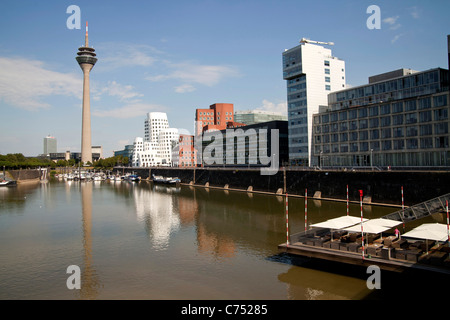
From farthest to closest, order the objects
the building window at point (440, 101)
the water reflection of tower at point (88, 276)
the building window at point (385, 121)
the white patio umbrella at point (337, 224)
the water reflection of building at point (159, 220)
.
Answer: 1. the building window at point (385, 121)
2. the building window at point (440, 101)
3. the water reflection of building at point (159, 220)
4. the white patio umbrella at point (337, 224)
5. the water reflection of tower at point (88, 276)

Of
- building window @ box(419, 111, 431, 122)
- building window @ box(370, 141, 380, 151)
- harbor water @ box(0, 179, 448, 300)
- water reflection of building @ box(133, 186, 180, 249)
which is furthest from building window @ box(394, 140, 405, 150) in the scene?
water reflection of building @ box(133, 186, 180, 249)

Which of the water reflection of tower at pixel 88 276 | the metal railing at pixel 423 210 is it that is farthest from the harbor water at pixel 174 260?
the metal railing at pixel 423 210

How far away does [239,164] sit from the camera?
464ft

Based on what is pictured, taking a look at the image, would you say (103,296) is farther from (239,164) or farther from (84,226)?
(239,164)

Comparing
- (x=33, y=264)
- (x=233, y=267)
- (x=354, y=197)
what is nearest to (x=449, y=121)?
(x=354, y=197)

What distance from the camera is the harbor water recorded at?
2417 centimetres

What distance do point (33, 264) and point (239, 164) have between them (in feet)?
370

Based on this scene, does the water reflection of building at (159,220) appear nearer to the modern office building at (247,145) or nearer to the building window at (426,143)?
the modern office building at (247,145)

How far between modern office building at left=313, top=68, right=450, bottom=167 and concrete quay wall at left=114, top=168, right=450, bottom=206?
18.9 meters

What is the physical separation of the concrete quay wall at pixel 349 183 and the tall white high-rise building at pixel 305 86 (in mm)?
21510

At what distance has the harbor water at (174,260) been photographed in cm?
2417

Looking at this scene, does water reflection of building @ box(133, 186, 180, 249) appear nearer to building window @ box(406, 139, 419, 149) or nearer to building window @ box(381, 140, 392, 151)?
building window @ box(381, 140, 392, 151)

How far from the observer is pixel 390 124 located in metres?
80.2

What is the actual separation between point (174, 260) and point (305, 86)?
8572cm
